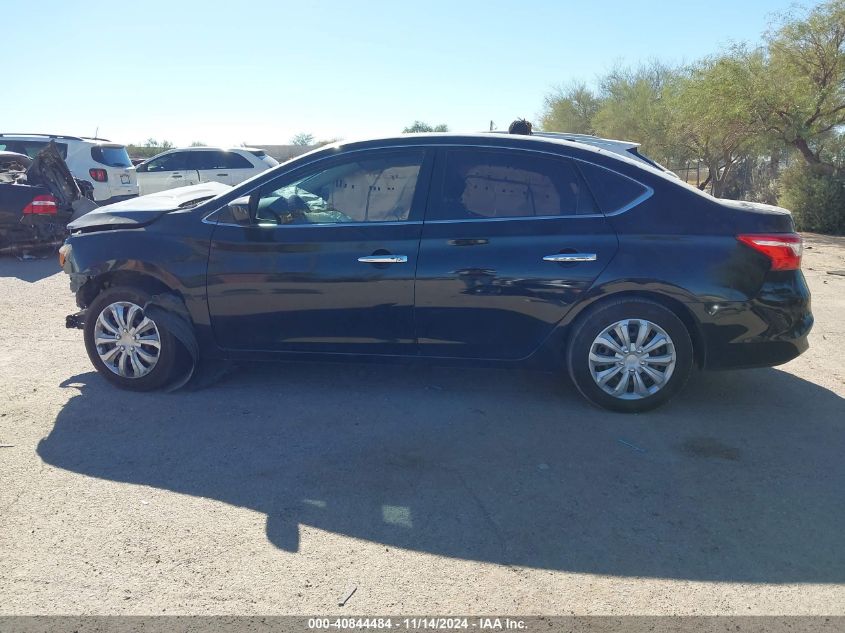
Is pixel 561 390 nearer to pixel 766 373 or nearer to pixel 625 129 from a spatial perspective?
pixel 766 373

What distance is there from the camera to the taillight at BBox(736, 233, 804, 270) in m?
4.80

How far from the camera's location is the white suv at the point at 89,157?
14852 millimetres

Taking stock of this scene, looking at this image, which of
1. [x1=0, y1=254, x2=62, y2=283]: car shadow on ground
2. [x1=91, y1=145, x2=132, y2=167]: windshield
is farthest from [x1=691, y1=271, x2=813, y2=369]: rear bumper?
[x1=91, y1=145, x2=132, y2=167]: windshield

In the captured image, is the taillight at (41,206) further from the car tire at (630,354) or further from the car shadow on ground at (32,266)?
the car tire at (630,354)

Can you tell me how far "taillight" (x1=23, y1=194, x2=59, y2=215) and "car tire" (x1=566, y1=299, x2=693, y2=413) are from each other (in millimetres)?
9430

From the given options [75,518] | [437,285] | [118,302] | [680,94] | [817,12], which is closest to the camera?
[75,518]

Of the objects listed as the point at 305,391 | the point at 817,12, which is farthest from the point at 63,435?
the point at 817,12

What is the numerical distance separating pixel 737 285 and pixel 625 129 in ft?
84.0

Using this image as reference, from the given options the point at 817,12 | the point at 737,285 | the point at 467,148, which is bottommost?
the point at 737,285

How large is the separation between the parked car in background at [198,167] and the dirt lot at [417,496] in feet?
45.2

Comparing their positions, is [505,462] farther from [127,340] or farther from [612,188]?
[127,340]

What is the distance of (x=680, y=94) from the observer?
21.2 metres

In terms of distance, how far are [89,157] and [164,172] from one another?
13.0 ft

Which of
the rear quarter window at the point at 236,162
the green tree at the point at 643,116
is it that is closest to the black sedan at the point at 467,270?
the rear quarter window at the point at 236,162
